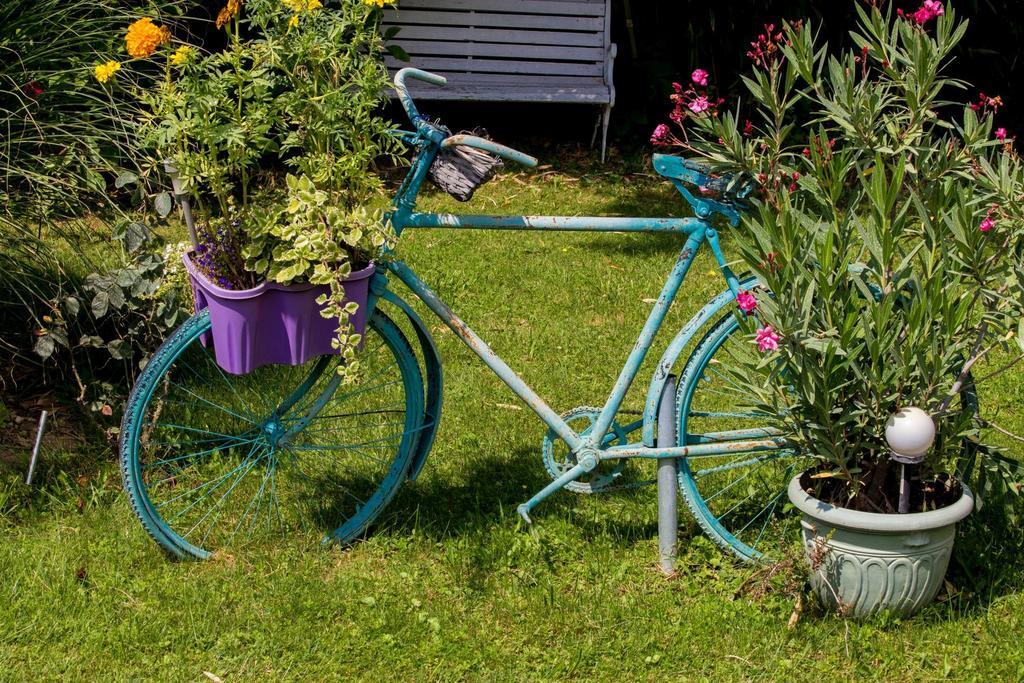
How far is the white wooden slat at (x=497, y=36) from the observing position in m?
8.18

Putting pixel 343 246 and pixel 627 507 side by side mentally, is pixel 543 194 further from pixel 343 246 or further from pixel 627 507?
pixel 343 246

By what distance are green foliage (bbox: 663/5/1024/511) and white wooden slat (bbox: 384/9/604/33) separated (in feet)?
17.4

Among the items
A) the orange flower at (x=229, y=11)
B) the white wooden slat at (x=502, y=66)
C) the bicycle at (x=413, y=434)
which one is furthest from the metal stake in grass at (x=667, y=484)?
the white wooden slat at (x=502, y=66)

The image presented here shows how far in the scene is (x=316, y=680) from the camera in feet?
9.58

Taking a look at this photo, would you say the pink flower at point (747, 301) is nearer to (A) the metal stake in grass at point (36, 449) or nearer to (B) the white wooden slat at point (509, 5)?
(A) the metal stake in grass at point (36, 449)

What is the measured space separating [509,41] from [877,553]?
603 centimetres

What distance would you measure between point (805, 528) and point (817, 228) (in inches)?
31.5

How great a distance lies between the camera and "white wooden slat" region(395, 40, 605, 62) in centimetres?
812

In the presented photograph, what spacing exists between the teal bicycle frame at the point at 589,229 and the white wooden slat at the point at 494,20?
5333mm

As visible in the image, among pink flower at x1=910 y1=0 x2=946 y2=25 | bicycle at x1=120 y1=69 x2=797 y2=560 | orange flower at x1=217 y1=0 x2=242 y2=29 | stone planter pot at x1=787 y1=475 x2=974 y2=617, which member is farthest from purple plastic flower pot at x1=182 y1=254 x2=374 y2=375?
pink flower at x1=910 y1=0 x2=946 y2=25

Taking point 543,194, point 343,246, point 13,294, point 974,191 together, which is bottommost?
point 543,194

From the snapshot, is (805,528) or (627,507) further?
(627,507)

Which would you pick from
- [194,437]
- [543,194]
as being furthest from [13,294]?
[543,194]

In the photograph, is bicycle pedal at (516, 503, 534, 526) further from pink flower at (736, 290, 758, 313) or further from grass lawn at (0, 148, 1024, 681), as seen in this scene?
pink flower at (736, 290, 758, 313)
